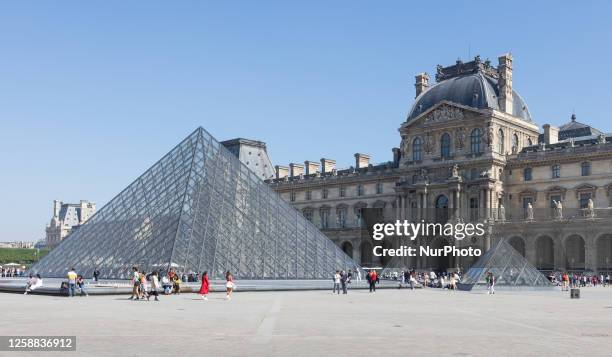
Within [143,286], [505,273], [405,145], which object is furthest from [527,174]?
[143,286]

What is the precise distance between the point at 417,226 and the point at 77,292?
3938cm

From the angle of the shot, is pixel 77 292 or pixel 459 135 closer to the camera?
pixel 77 292

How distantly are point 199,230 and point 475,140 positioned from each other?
33846mm

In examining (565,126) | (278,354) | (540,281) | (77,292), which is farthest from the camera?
(565,126)

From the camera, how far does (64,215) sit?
509 feet

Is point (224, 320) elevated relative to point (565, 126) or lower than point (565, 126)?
lower

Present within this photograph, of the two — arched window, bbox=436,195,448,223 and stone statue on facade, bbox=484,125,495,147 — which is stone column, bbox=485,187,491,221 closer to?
stone statue on facade, bbox=484,125,495,147

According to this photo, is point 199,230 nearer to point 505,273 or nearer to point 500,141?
Answer: point 505,273

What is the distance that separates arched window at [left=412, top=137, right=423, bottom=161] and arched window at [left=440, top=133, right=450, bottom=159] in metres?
1.92

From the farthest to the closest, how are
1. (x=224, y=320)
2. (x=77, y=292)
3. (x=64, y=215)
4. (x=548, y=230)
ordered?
1. (x=64, y=215)
2. (x=548, y=230)
3. (x=77, y=292)
4. (x=224, y=320)

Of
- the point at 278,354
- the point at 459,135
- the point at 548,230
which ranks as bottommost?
the point at 278,354

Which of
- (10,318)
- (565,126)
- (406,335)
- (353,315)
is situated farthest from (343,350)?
(565,126)

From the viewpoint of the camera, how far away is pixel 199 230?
3086 cm

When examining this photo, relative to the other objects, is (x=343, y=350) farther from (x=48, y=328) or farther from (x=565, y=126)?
(x=565, y=126)
